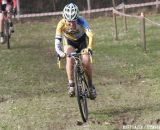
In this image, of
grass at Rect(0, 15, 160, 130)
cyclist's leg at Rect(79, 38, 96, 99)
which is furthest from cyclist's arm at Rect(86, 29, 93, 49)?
grass at Rect(0, 15, 160, 130)

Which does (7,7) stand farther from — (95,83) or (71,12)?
(71,12)

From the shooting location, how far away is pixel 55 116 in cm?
874

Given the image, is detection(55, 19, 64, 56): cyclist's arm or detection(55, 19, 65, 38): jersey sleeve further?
detection(55, 19, 65, 38): jersey sleeve

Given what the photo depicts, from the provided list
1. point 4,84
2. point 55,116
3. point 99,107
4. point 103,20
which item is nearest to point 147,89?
point 99,107

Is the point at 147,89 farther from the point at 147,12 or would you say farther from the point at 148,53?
→ the point at 147,12

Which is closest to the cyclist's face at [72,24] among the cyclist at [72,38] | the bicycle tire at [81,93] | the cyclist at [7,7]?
the cyclist at [72,38]

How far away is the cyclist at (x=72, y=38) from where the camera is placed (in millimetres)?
8305

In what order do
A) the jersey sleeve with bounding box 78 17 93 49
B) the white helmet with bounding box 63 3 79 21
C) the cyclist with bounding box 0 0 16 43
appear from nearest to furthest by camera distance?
the white helmet with bounding box 63 3 79 21 < the jersey sleeve with bounding box 78 17 93 49 < the cyclist with bounding box 0 0 16 43

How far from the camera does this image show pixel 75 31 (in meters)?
8.83

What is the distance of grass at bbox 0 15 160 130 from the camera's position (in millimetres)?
8414

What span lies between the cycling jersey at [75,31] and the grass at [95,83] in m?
1.23

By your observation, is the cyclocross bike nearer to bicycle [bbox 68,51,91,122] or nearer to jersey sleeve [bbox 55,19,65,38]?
bicycle [bbox 68,51,91,122]

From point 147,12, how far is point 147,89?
1581 centimetres

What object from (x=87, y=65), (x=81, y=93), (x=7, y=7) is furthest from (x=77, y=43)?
(x=7, y=7)
